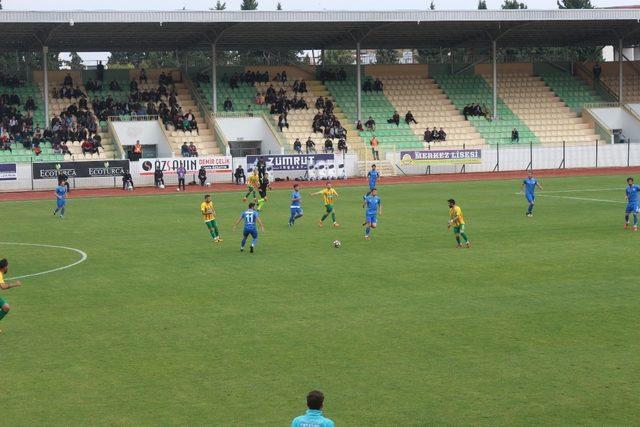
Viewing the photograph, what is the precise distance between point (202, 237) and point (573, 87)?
169 feet

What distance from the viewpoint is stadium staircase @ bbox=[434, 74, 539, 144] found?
68625 millimetres

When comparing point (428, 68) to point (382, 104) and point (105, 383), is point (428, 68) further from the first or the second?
point (105, 383)

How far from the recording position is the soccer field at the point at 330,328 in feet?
42.9

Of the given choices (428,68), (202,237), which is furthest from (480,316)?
(428,68)

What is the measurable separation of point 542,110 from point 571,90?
4.63 meters

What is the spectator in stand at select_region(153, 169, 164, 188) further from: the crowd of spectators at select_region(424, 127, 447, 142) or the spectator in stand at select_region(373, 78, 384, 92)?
the spectator in stand at select_region(373, 78, 384, 92)

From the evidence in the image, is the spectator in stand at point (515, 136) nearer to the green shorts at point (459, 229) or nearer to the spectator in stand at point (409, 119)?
the spectator in stand at point (409, 119)

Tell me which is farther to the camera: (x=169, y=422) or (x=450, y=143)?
(x=450, y=143)

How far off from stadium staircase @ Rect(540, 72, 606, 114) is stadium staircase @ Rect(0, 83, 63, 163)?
39.5m

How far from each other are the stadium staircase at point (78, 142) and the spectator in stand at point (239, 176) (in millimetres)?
7703

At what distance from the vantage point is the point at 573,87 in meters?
76.1

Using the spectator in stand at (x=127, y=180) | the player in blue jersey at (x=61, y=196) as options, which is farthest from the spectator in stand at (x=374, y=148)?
the player in blue jersey at (x=61, y=196)

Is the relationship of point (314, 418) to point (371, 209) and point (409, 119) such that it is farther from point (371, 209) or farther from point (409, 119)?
point (409, 119)

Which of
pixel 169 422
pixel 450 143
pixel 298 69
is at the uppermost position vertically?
pixel 298 69
